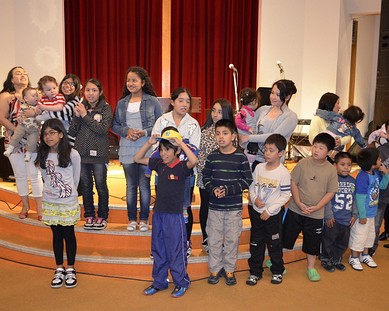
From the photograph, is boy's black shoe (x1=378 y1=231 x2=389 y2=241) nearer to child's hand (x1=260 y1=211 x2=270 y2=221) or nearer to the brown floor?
the brown floor

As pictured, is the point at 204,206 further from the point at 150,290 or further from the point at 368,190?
the point at 368,190

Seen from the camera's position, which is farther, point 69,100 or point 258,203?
point 69,100

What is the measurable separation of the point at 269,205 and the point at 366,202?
951 millimetres

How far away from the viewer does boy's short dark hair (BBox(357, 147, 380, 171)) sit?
368 centimetres

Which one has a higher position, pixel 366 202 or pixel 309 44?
pixel 309 44

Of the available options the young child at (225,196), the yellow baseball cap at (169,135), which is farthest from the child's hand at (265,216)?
the yellow baseball cap at (169,135)

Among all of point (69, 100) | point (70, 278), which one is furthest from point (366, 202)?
point (69, 100)

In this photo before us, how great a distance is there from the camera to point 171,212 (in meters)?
3.14

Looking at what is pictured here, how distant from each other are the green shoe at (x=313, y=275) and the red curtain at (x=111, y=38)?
16.8 feet

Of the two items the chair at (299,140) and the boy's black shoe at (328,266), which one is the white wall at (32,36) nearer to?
the chair at (299,140)

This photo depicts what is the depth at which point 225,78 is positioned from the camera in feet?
26.5

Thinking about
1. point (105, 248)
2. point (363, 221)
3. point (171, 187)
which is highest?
point (171, 187)

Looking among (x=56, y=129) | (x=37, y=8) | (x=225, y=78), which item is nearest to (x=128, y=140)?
(x=56, y=129)

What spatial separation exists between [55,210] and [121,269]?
28.2 inches
